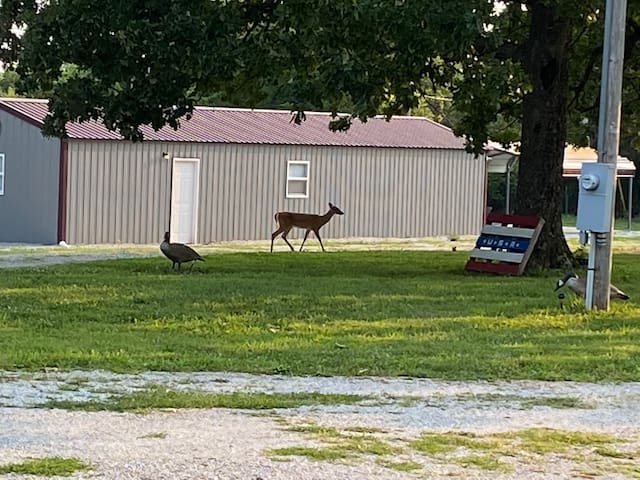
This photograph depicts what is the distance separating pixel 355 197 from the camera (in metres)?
34.4

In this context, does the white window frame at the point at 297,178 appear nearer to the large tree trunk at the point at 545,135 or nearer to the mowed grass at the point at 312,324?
the mowed grass at the point at 312,324

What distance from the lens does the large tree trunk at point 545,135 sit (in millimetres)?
19719

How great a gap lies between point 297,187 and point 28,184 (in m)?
7.04

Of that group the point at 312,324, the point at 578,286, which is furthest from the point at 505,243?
the point at 312,324

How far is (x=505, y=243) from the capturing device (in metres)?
19.9

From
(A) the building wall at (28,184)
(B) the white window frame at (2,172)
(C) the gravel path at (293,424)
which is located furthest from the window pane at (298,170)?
(C) the gravel path at (293,424)

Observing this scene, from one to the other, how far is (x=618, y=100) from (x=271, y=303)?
4.55 metres

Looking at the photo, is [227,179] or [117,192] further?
[227,179]

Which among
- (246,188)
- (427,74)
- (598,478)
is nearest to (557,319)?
(427,74)

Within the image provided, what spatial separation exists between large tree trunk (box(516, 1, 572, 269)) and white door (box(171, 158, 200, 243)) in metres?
12.5

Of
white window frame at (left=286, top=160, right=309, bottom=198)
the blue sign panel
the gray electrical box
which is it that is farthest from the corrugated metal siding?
the gray electrical box

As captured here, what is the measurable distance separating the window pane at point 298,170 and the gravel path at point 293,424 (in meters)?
23.5

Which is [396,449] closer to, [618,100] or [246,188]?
[618,100]

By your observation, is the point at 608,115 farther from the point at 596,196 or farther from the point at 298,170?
the point at 298,170
